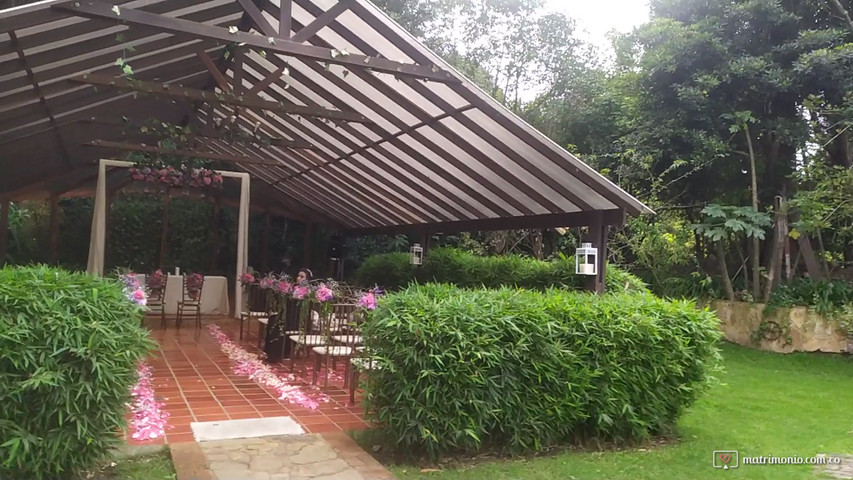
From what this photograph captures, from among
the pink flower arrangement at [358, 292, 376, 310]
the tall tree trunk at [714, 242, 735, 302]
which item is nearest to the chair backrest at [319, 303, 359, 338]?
Answer: the pink flower arrangement at [358, 292, 376, 310]

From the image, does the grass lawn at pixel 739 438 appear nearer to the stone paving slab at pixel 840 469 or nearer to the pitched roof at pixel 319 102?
the stone paving slab at pixel 840 469

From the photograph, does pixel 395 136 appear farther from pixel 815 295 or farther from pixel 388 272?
pixel 815 295

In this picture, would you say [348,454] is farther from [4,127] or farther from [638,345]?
[4,127]

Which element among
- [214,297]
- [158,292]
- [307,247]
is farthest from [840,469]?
[307,247]

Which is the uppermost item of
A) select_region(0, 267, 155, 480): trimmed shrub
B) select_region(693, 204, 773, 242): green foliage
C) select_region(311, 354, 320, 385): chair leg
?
select_region(693, 204, 773, 242): green foliage

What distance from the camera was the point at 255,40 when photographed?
4.60 metres

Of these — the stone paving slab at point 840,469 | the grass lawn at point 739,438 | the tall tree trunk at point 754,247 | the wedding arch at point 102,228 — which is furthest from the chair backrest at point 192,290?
the tall tree trunk at point 754,247

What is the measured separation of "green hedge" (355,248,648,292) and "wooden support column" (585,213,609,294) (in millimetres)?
278

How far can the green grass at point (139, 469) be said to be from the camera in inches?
134

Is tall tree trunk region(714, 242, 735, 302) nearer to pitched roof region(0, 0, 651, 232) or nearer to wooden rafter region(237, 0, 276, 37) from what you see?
pitched roof region(0, 0, 651, 232)

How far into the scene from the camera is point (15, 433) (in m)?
3.02

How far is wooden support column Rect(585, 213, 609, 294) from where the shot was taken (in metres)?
6.02

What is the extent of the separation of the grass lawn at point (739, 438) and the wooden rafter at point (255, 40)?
309 cm

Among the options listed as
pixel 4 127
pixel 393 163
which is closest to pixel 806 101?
pixel 393 163
